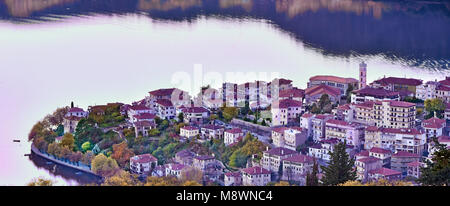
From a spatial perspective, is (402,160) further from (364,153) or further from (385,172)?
(385,172)

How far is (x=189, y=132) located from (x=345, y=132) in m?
1.44

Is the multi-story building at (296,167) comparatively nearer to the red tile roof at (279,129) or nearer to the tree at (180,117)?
the red tile roof at (279,129)

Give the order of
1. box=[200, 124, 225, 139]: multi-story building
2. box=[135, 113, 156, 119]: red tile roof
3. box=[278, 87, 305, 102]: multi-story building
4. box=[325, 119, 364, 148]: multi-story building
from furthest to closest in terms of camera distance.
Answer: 1. box=[278, 87, 305, 102]: multi-story building
2. box=[135, 113, 156, 119]: red tile roof
3. box=[200, 124, 225, 139]: multi-story building
4. box=[325, 119, 364, 148]: multi-story building

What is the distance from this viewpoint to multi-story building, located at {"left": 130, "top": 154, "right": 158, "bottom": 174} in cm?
729

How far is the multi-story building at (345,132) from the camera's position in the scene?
24.6 ft

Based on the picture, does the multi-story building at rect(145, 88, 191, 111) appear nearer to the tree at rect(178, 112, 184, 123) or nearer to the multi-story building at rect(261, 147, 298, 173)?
the tree at rect(178, 112, 184, 123)

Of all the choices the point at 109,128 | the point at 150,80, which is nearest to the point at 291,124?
the point at 109,128

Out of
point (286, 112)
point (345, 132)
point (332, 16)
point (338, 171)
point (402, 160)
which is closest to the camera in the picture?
point (338, 171)

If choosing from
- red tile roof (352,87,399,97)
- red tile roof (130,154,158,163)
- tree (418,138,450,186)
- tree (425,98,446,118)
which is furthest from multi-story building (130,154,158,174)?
tree (418,138,450,186)

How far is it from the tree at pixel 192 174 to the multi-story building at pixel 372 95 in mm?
2155

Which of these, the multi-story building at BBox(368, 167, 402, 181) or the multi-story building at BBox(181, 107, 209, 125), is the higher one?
the multi-story building at BBox(181, 107, 209, 125)

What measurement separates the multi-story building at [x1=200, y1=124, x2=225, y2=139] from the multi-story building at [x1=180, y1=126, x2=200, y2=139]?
0.05 metres

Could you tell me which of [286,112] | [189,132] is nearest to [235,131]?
[189,132]

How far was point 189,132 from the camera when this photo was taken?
7914 millimetres
